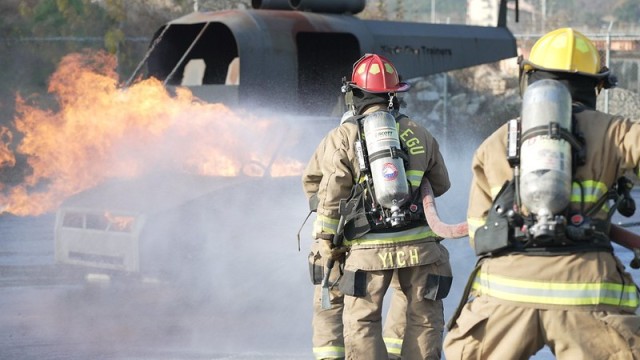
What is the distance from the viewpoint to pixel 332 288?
6902 millimetres

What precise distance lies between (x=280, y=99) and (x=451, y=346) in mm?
10629

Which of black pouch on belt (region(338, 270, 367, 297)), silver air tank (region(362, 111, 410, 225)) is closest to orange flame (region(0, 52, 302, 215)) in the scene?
black pouch on belt (region(338, 270, 367, 297))

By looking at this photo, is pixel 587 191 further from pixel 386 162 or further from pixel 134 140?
pixel 134 140

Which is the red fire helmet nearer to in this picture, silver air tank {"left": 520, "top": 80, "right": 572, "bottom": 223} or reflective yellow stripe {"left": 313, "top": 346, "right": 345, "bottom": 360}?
reflective yellow stripe {"left": 313, "top": 346, "right": 345, "bottom": 360}

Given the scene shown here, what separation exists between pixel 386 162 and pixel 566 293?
2015 millimetres

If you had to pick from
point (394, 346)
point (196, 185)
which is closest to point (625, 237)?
point (394, 346)

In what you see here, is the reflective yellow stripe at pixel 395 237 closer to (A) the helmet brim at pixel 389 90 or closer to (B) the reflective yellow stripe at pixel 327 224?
(B) the reflective yellow stripe at pixel 327 224

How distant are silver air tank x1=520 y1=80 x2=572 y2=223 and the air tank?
1.90 meters

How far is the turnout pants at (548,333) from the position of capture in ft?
14.2

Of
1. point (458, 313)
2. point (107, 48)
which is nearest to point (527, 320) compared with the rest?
point (458, 313)

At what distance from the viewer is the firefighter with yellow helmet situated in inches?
169

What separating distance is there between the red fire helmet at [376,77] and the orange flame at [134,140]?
162 inches

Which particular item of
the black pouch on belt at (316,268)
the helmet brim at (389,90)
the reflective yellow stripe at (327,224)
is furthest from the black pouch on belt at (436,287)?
the helmet brim at (389,90)

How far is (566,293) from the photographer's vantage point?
14.3ft
